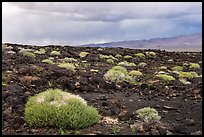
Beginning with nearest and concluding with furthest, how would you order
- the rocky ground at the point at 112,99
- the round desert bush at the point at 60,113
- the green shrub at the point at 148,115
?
1. the round desert bush at the point at 60,113
2. the rocky ground at the point at 112,99
3. the green shrub at the point at 148,115

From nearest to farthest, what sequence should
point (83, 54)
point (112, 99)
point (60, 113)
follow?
point (60, 113) < point (112, 99) < point (83, 54)

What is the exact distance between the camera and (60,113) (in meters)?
11.1

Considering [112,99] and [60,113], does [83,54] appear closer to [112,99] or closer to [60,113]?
[112,99]

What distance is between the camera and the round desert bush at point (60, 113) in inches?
433

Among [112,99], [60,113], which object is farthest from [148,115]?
[60,113]

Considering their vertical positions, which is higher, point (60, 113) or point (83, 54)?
point (83, 54)

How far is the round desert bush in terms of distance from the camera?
11.0 m

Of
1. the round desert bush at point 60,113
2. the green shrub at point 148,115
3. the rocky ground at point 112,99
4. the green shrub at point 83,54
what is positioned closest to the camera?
the round desert bush at point 60,113

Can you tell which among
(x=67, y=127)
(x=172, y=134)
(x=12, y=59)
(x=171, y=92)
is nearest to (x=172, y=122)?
(x=172, y=134)

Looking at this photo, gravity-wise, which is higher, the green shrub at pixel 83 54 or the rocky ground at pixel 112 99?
the green shrub at pixel 83 54

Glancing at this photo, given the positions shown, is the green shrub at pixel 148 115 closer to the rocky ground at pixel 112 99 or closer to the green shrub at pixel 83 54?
the rocky ground at pixel 112 99

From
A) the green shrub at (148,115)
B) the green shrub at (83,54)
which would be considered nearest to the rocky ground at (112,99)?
the green shrub at (148,115)

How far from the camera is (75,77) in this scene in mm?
19297

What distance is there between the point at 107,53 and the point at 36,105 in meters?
27.0
